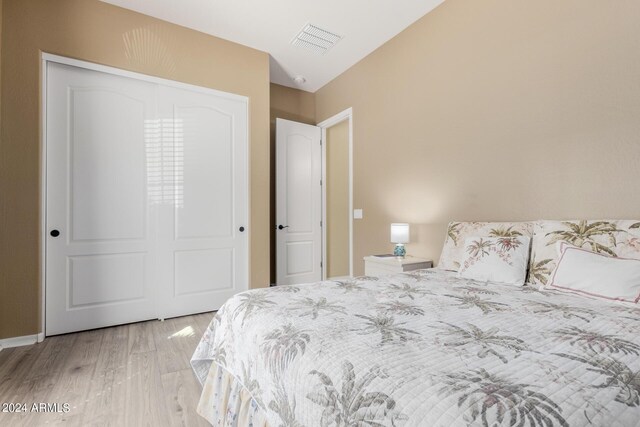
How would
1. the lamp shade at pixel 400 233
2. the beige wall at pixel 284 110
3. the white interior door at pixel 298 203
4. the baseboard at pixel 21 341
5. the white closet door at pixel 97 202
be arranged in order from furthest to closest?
1. the beige wall at pixel 284 110
2. the white interior door at pixel 298 203
3. the lamp shade at pixel 400 233
4. the white closet door at pixel 97 202
5. the baseboard at pixel 21 341

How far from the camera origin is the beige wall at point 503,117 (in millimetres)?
1732

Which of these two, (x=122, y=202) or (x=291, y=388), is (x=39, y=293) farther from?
(x=291, y=388)

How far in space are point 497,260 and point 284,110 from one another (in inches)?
134

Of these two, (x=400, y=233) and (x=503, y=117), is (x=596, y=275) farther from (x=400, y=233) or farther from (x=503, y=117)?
(x=400, y=233)

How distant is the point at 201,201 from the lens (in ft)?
10.3

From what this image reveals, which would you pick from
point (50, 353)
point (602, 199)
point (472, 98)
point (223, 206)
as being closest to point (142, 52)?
point (223, 206)

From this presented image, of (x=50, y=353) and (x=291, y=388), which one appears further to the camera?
(x=50, y=353)

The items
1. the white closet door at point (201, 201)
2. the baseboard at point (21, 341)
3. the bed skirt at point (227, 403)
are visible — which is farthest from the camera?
the white closet door at point (201, 201)

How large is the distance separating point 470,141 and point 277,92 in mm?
2767

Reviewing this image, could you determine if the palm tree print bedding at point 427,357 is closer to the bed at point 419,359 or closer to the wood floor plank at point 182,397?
the bed at point 419,359

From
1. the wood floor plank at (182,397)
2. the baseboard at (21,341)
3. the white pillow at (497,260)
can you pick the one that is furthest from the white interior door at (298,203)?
the white pillow at (497,260)

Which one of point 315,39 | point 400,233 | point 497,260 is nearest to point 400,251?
point 400,233

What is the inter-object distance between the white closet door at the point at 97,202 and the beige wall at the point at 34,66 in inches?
4.5

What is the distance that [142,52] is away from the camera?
287 cm
